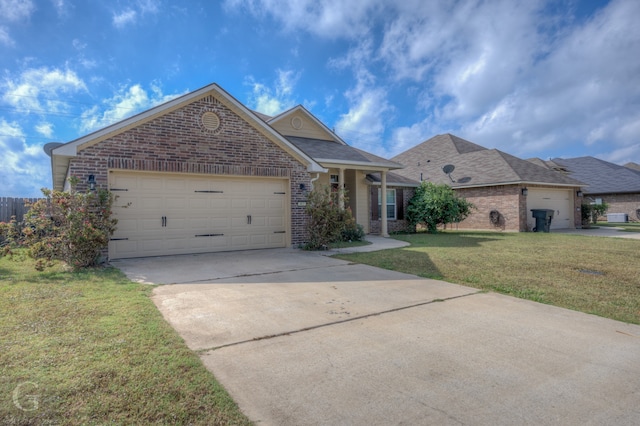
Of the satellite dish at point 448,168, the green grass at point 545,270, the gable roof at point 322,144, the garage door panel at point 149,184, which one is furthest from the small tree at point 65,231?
the satellite dish at point 448,168

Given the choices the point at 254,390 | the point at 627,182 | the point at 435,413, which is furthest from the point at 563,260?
the point at 627,182

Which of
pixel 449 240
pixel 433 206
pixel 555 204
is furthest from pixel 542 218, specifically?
pixel 449 240

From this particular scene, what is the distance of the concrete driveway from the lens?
7.64 feet

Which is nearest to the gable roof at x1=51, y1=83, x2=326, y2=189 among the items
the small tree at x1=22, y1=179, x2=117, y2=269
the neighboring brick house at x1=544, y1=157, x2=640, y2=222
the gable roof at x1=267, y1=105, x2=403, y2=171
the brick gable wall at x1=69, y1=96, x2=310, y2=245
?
the brick gable wall at x1=69, y1=96, x2=310, y2=245

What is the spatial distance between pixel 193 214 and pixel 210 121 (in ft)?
8.43

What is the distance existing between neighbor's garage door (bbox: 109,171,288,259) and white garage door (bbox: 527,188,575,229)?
14.3m

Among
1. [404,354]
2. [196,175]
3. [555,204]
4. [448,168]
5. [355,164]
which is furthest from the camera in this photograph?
[448,168]

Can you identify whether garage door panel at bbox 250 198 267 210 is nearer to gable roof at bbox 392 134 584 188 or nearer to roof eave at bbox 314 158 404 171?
roof eave at bbox 314 158 404 171

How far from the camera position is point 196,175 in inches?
362

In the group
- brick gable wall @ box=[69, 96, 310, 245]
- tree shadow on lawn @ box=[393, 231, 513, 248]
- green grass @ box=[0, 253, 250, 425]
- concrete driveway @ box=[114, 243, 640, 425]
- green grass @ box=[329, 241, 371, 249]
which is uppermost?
brick gable wall @ box=[69, 96, 310, 245]

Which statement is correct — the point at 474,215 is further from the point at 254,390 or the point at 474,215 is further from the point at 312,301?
Answer: the point at 254,390

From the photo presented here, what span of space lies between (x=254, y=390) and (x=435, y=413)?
50.7 inches

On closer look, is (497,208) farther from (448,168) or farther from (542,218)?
(448,168)

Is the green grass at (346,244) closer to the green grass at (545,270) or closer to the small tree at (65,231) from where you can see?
the green grass at (545,270)
